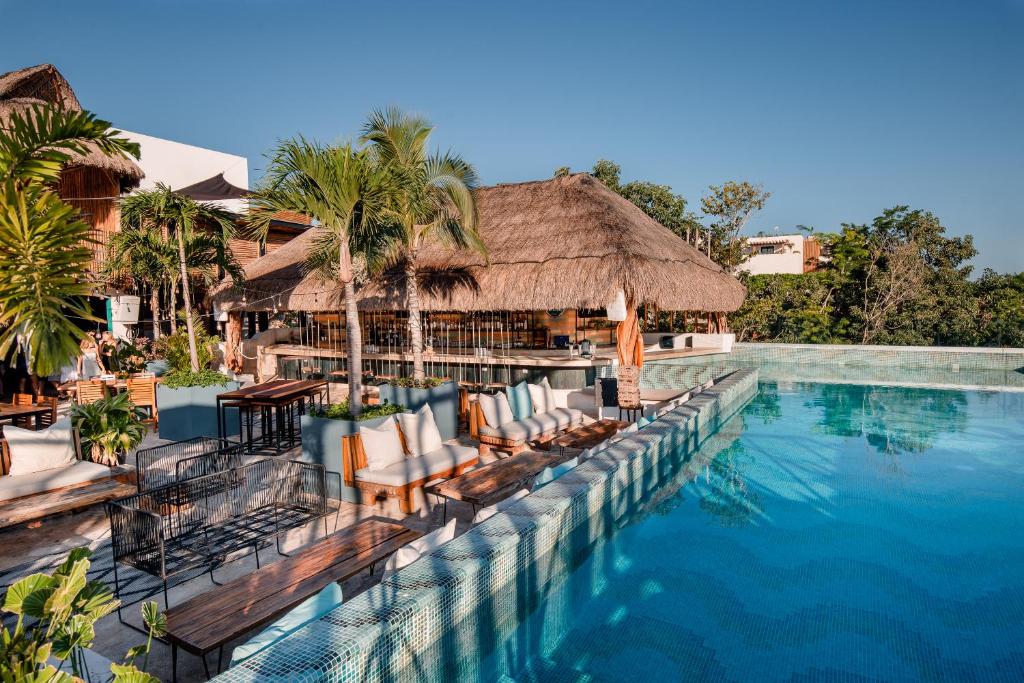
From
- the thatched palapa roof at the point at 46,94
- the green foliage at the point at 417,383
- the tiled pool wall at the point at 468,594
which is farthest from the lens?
the thatched palapa roof at the point at 46,94

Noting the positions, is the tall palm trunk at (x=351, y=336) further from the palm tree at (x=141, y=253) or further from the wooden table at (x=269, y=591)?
the palm tree at (x=141, y=253)

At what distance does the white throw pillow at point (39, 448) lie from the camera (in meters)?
5.73

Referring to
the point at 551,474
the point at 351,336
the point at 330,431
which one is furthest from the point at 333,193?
the point at 551,474

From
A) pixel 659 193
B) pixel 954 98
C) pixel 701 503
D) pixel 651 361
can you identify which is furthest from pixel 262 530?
pixel 954 98

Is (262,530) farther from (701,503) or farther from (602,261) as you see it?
(602,261)

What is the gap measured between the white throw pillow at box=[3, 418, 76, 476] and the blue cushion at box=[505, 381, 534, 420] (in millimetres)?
4987

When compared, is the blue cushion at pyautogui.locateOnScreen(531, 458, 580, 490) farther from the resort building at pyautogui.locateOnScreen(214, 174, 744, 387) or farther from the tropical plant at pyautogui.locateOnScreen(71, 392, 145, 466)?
the resort building at pyautogui.locateOnScreen(214, 174, 744, 387)

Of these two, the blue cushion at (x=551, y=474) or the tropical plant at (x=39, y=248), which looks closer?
the tropical plant at (x=39, y=248)

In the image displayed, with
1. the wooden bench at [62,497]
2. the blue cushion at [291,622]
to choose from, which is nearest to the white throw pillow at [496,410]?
the wooden bench at [62,497]

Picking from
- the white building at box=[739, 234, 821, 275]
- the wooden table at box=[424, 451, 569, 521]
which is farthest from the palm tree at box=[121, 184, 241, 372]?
the white building at box=[739, 234, 821, 275]

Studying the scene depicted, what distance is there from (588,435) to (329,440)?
3033mm

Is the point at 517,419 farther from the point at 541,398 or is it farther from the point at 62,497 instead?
the point at 62,497

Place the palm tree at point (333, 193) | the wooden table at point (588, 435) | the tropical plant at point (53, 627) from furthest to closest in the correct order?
the wooden table at point (588, 435), the palm tree at point (333, 193), the tropical plant at point (53, 627)

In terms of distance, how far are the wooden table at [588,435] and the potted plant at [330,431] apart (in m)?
2.06
